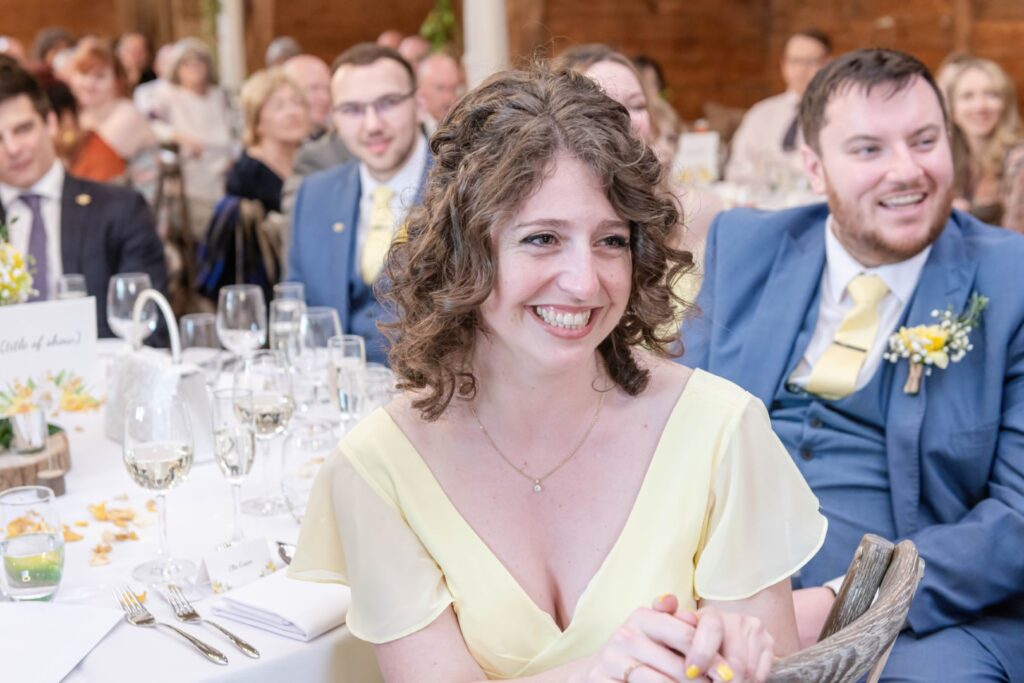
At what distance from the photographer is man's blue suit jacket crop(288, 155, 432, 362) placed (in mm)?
3910

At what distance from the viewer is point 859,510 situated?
2332 millimetres

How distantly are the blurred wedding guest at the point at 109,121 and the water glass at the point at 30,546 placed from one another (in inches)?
177

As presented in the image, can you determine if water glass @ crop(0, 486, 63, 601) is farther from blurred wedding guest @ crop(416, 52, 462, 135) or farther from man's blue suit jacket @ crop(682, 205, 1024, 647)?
blurred wedding guest @ crop(416, 52, 462, 135)

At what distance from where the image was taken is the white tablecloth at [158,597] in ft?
5.15

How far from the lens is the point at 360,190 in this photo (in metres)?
4.05

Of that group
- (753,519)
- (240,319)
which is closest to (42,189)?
(240,319)

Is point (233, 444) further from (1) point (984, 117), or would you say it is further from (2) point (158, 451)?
(1) point (984, 117)

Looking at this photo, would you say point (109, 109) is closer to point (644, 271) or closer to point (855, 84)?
point (855, 84)

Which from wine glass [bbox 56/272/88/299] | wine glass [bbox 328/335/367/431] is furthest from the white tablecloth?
wine glass [bbox 56/272/88/299]

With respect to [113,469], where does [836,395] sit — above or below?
above

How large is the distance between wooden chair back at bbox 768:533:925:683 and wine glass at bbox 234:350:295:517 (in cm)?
105

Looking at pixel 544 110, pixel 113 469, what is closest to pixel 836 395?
pixel 544 110

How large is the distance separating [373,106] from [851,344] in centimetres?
218

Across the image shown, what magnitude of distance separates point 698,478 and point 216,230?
3450 millimetres
